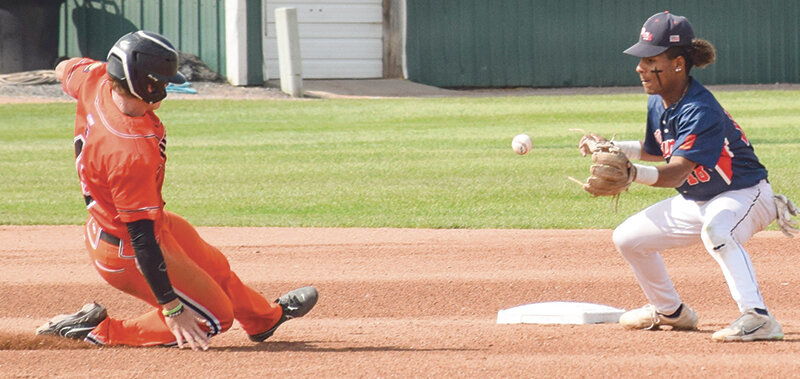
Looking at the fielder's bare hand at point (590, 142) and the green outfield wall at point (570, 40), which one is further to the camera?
the green outfield wall at point (570, 40)

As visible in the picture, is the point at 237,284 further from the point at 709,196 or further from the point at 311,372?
the point at 709,196

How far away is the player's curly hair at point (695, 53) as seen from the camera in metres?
5.59

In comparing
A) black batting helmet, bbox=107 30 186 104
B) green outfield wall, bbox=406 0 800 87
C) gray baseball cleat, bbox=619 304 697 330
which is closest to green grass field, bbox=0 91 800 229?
green outfield wall, bbox=406 0 800 87

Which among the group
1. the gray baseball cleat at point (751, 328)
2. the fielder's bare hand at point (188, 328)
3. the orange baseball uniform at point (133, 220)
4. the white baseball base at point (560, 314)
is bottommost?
the white baseball base at point (560, 314)

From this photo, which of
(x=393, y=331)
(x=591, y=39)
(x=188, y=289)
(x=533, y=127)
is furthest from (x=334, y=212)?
(x=591, y=39)

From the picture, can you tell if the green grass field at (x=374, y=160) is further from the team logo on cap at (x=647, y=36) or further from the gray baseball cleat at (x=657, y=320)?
the team logo on cap at (x=647, y=36)

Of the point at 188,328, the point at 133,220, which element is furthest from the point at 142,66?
the point at 188,328

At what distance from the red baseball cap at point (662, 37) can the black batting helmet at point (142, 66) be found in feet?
7.16

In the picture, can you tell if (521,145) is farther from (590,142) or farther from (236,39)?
(236,39)

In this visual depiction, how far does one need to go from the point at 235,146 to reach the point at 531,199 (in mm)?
5635

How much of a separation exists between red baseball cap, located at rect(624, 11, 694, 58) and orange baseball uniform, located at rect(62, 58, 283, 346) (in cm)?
220

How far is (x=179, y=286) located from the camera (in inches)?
206

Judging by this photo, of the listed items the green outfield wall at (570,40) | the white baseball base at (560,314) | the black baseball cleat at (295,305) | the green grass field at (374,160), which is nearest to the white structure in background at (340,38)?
the green outfield wall at (570,40)

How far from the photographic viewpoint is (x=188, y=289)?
5242 mm
